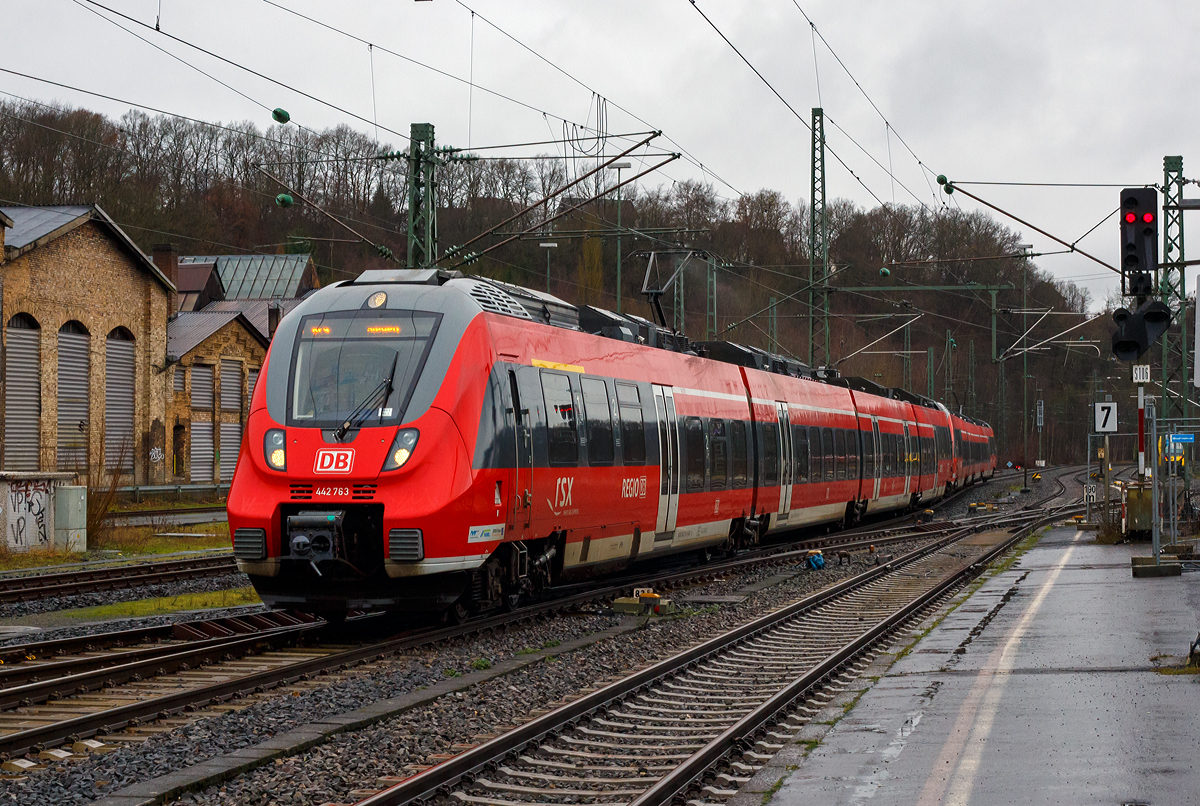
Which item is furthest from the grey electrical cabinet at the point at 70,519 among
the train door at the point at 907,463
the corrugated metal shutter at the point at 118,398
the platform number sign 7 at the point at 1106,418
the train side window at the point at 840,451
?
the train door at the point at 907,463

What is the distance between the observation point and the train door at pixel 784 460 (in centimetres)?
2511

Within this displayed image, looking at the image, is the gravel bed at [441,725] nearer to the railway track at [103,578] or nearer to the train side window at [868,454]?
the railway track at [103,578]

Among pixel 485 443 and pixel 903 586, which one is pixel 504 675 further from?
pixel 903 586

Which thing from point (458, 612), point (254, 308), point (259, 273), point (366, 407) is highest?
point (259, 273)

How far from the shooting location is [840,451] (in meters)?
30.0

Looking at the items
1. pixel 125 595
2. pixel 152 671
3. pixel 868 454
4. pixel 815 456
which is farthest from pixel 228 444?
pixel 152 671

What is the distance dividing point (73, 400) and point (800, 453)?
2649cm

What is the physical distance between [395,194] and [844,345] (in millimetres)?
31065

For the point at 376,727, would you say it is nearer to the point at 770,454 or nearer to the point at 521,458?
the point at 521,458

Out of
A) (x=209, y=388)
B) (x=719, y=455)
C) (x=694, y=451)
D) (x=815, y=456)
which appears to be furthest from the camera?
(x=209, y=388)

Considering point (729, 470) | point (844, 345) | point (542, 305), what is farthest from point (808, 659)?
point (844, 345)

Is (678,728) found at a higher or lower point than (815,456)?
lower

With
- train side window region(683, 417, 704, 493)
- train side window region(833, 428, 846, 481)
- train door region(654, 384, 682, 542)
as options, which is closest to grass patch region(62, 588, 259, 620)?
train door region(654, 384, 682, 542)

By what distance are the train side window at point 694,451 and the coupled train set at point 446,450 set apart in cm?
73
